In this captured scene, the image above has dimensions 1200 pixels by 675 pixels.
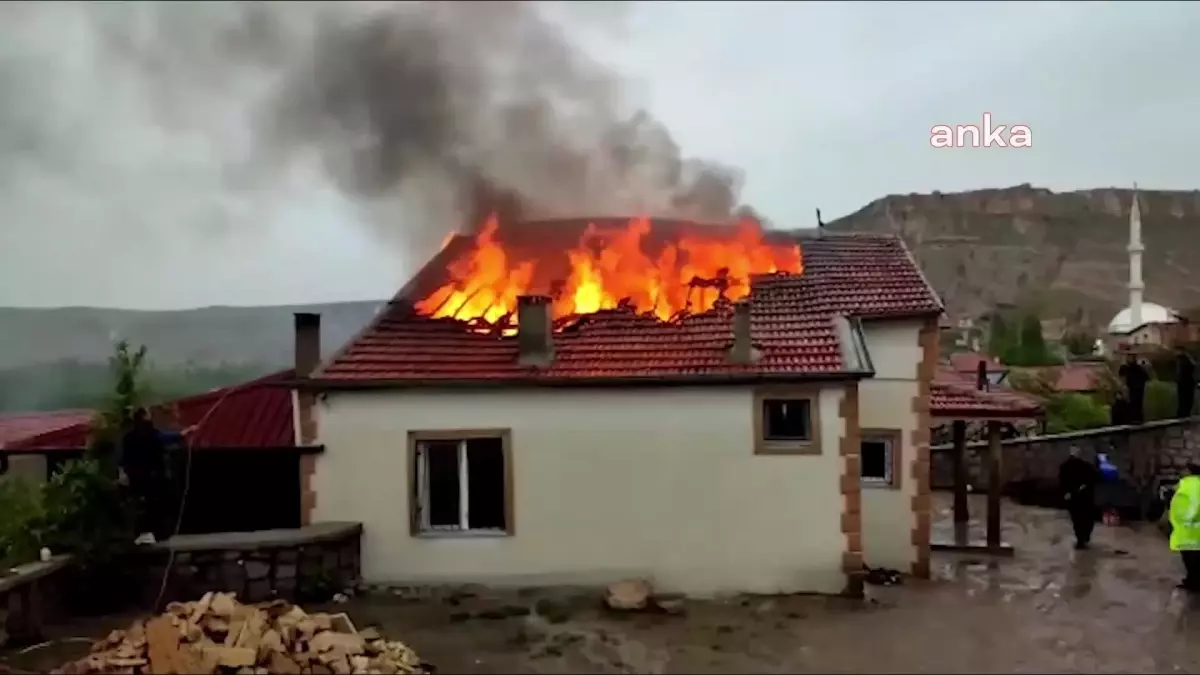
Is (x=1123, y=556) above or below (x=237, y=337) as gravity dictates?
below

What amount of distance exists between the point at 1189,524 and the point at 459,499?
8.35 meters

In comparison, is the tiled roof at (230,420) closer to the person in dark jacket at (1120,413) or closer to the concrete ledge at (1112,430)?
the concrete ledge at (1112,430)

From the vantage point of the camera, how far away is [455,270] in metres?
14.3

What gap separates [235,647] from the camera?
7.55 meters

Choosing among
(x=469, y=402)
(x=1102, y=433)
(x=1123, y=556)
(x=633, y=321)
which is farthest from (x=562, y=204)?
(x=1102, y=433)

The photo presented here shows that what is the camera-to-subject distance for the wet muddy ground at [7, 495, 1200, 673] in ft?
28.8

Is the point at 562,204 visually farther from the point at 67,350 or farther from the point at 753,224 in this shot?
the point at 67,350

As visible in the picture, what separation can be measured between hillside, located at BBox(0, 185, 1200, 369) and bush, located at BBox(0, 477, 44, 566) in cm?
403

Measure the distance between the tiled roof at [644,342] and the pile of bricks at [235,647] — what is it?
400 cm

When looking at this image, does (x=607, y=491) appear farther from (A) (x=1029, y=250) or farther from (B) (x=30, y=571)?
(A) (x=1029, y=250)

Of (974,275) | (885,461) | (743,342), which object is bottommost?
(885,461)

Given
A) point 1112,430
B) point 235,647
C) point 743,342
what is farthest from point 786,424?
point 1112,430

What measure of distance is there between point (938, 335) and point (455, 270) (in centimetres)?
663

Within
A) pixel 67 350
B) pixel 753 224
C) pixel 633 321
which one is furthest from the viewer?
pixel 67 350
